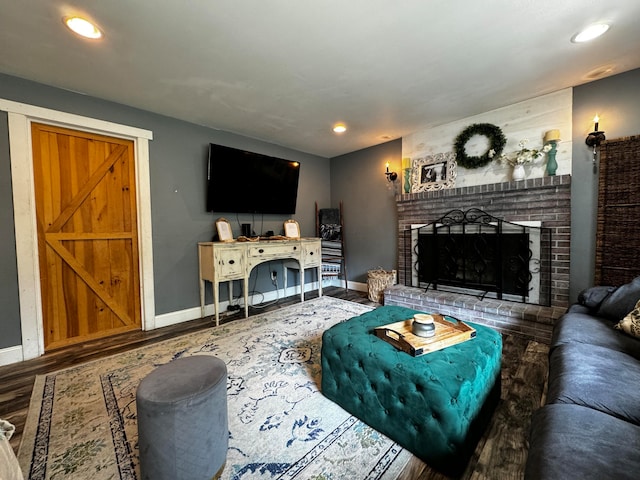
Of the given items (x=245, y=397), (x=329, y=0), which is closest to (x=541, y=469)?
(x=245, y=397)

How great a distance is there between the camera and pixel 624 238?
2338 mm

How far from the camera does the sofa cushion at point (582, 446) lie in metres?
0.68

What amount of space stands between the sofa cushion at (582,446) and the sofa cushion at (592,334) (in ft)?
2.49

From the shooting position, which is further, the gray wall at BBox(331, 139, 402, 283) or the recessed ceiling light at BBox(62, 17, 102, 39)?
the gray wall at BBox(331, 139, 402, 283)

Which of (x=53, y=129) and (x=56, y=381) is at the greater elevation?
(x=53, y=129)

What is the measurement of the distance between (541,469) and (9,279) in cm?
351

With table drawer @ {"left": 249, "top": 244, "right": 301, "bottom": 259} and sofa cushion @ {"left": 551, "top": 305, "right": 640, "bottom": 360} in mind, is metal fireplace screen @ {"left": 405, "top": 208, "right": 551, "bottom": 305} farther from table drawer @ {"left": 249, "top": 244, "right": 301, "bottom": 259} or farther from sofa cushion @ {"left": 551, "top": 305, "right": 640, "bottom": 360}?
table drawer @ {"left": 249, "top": 244, "right": 301, "bottom": 259}

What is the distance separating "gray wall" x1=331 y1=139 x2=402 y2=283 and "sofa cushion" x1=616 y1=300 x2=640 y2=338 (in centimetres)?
253

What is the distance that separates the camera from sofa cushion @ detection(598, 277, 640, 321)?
1673 millimetres

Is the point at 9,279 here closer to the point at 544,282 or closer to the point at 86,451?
the point at 86,451

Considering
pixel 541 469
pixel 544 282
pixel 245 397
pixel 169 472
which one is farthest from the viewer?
pixel 544 282

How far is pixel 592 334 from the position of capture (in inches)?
60.7

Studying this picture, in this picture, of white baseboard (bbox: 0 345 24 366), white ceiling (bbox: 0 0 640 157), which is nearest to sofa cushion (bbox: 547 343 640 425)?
white ceiling (bbox: 0 0 640 157)

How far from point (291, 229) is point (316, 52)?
254 cm
